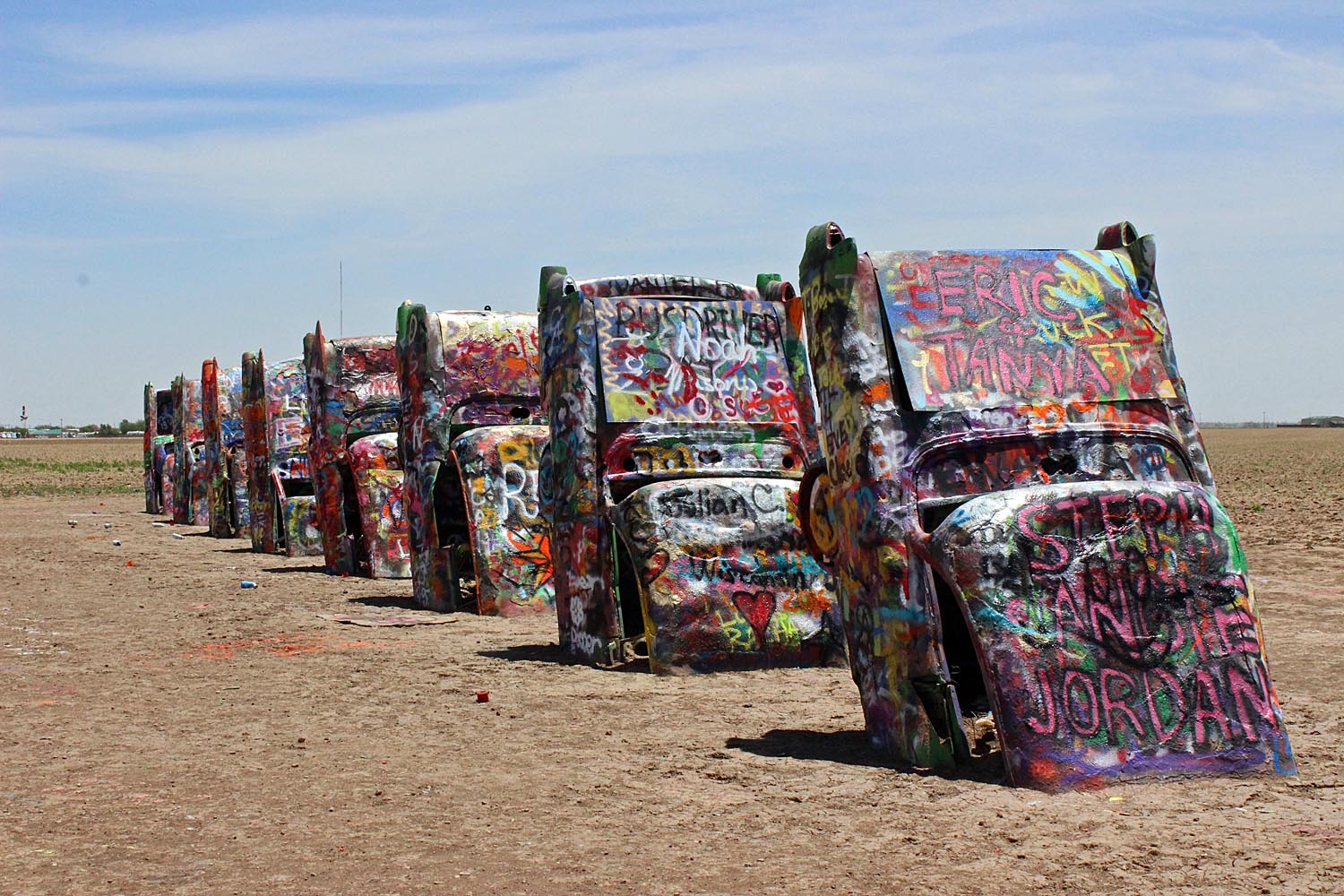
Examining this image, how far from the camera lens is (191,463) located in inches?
1122

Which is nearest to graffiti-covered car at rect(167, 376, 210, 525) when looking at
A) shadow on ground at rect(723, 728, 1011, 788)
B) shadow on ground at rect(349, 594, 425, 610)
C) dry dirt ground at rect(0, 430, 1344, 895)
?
shadow on ground at rect(349, 594, 425, 610)

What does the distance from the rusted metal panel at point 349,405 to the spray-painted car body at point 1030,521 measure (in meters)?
10.2

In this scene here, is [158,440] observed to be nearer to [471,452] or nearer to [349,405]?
[349,405]

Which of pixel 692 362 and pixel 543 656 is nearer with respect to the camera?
pixel 692 362

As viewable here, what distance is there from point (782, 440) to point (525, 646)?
238cm

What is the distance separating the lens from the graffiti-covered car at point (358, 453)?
54.2ft

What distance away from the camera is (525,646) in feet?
36.9

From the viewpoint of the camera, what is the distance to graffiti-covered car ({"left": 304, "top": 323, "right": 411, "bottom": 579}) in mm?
16516

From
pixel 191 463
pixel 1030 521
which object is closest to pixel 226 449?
pixel 191 463

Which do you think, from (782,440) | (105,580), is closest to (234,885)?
(782,440)

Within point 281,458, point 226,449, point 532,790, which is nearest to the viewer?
point 532,790

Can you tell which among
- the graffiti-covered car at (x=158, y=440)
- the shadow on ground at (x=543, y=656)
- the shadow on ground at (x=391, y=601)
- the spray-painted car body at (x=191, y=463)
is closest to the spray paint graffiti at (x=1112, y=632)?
the shadow on ground at (x=543, y=656)

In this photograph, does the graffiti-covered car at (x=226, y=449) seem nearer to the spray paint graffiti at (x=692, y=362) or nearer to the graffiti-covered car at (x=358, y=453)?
the graffiti-covered car at (x=358, y=453)

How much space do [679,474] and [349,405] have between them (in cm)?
782
